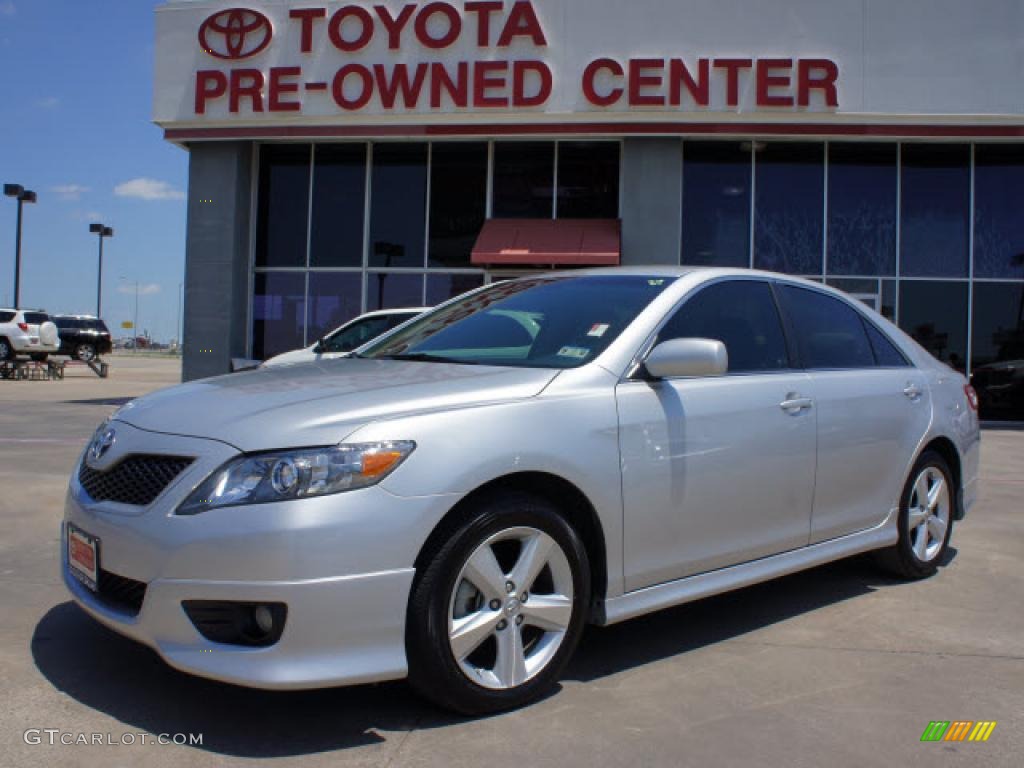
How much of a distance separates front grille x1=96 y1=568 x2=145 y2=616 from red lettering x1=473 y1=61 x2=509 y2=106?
44.3 ft

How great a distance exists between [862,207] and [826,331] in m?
12.7

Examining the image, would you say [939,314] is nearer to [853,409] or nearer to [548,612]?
[853,409]

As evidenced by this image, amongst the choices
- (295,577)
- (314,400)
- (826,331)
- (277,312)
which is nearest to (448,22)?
(277,312)

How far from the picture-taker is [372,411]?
9.40ft

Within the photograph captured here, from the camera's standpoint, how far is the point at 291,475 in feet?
8.81

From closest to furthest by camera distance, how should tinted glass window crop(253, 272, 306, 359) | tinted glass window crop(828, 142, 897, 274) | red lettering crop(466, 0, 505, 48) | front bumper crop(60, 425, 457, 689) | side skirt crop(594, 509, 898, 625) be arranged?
1. front bumper crop(60, 425, 457, 689)
2. side skirt crop(594, 509, 898, 625)
3. red lettering crop(466, 0, 505, 48)
4. tinted glass window crop(828, 142, 897, 274)
5. tinted glass window crop(253, 272, 306, 359)

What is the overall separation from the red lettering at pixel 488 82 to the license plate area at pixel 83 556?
523 inches

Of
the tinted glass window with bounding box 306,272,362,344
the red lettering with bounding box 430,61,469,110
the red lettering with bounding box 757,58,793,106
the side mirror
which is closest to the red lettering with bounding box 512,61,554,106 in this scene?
the red lettering with bounding box 430,61,469,110

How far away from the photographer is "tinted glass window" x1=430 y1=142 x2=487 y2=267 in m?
16.7

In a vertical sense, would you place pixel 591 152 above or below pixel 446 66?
below

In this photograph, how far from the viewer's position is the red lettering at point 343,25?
A: 619 inches

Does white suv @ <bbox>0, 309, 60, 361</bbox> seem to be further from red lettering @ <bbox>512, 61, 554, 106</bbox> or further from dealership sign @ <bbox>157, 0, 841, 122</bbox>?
red lettering @ <bbox>512, 61, 554, 106</bbox>

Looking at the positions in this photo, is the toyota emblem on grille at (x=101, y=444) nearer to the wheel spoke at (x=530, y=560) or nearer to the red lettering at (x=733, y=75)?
the wheel spoke at (x=530, y=560)

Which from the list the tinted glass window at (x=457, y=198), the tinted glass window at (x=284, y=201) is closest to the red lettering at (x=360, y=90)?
the tinted glass window at (x=457, y=198)
